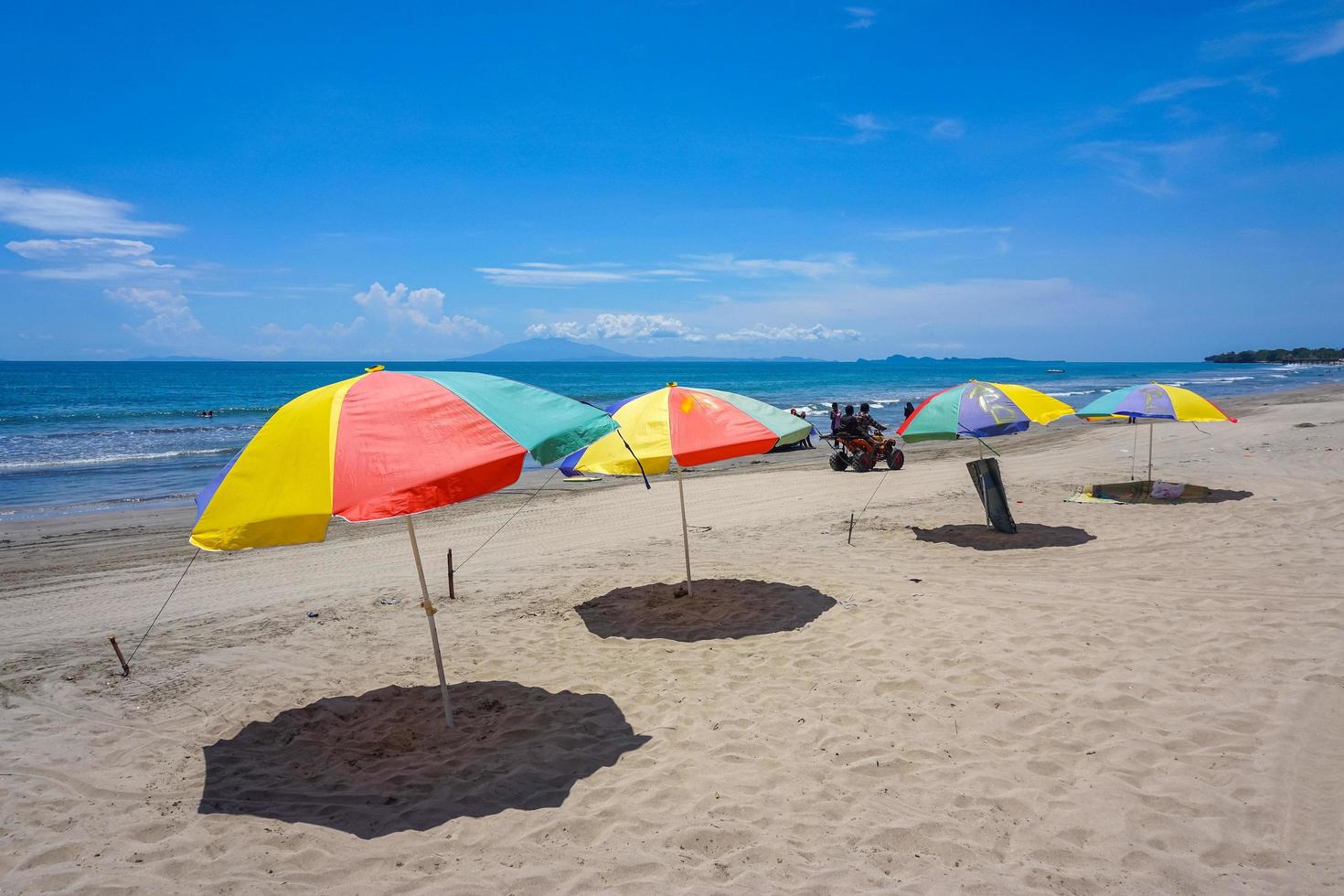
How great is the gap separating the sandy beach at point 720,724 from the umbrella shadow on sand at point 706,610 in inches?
2.1

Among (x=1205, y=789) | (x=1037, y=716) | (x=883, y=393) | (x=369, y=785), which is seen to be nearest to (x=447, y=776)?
(x=369, y=785)

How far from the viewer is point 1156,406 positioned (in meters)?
10.8

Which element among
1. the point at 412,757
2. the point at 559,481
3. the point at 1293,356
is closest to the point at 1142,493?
the point at 412,757

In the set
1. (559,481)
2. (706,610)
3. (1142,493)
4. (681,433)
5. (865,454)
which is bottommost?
(706,610)

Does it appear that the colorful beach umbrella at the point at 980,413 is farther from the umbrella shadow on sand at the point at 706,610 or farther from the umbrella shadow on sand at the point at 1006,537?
the umbrella shadow on sand at the point at 706,610

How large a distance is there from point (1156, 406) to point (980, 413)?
13.1ft

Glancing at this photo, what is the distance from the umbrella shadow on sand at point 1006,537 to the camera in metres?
9.47

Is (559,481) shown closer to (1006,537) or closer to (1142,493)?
(1006,537)

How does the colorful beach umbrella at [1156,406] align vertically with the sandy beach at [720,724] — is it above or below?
above

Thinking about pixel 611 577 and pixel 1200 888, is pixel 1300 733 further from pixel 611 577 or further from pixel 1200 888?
pixel 611 577

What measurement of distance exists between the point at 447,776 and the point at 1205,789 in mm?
4310

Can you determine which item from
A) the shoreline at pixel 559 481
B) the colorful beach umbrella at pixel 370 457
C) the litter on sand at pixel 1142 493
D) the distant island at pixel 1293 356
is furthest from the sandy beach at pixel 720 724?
the distant island at pixel 1293 356

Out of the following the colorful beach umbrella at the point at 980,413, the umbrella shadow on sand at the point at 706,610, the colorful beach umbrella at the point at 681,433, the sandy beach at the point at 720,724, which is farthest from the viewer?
the colorful beach umbrella at the point at 980,413

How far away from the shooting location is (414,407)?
13.6ft
